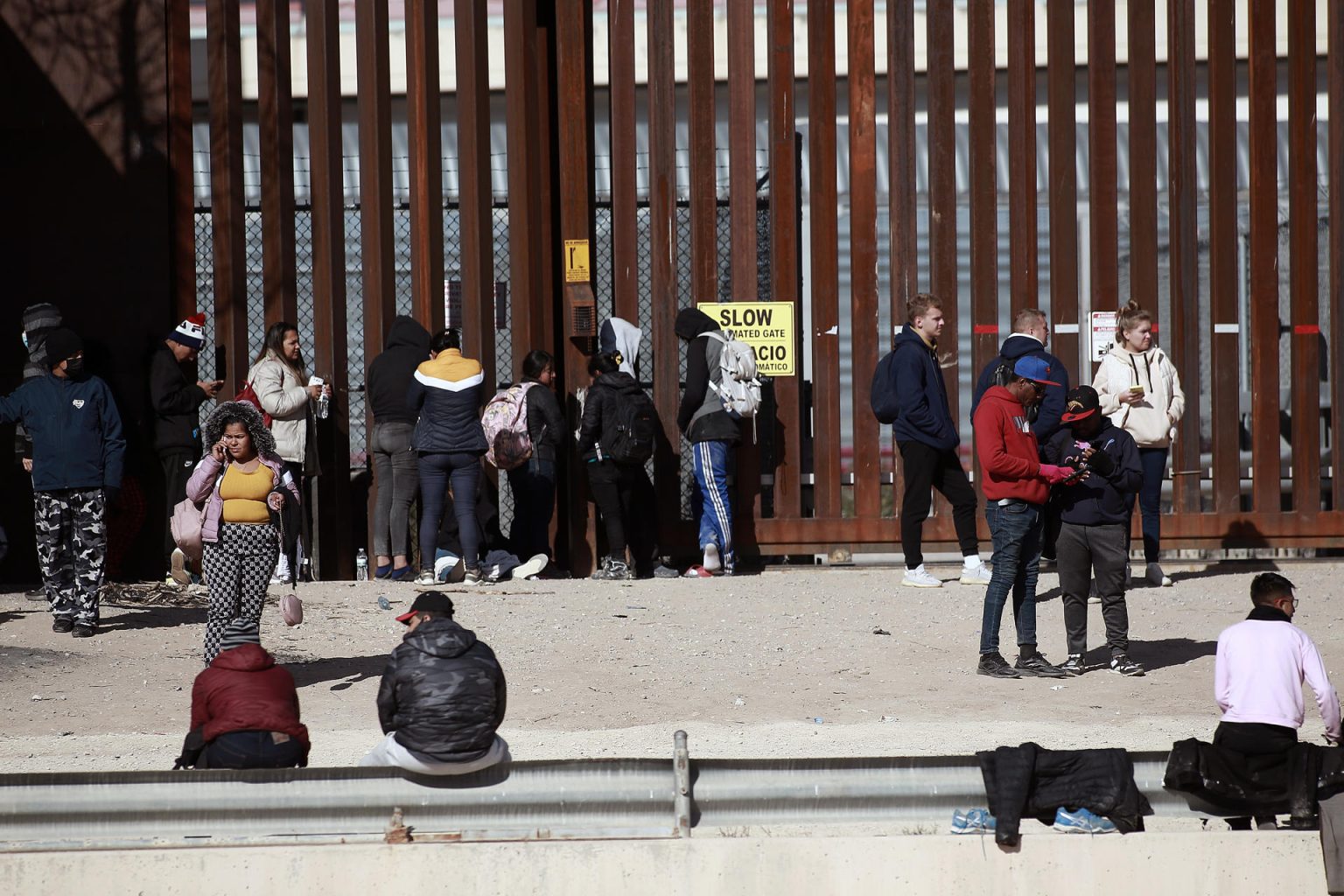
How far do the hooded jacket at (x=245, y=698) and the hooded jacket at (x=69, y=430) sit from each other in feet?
13.0

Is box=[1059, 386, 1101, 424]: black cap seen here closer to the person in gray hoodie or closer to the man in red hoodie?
the man in red hoodie

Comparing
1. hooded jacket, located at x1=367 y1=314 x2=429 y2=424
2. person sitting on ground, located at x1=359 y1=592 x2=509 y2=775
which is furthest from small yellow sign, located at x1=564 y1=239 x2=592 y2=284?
person sitting on ground, located at x1=359 y1=592 x2=509 y2=775

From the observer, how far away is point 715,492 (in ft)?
37.7

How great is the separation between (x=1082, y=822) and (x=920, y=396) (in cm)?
550

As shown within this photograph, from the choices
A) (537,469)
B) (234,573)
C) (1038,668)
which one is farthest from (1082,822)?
(537,469)

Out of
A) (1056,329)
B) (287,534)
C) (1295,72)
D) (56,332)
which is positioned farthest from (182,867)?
(1295,72)

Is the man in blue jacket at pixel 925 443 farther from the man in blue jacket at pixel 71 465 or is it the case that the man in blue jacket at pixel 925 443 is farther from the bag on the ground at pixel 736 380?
the man in blue jacket at pixel 71 465

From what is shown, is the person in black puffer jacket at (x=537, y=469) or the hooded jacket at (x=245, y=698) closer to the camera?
the hooded jacket at (x=245, y=698)

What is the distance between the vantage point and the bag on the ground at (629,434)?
37.0ft

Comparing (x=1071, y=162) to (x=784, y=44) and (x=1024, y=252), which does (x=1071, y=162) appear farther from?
(x=784, y=44)

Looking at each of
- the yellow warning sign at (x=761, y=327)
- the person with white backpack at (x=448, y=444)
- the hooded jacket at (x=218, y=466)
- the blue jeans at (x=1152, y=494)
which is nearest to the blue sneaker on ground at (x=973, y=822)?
the hooded jacket at (x=218, y=466)

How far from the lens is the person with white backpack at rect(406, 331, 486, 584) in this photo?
11.0m

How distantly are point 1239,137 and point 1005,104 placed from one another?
5.76 feet

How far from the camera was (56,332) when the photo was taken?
9422 mm
